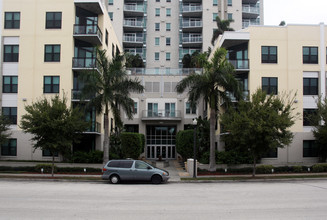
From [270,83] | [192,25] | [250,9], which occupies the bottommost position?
[270,83]

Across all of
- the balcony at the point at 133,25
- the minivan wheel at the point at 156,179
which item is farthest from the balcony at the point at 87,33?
the balcony at the point at 133,25

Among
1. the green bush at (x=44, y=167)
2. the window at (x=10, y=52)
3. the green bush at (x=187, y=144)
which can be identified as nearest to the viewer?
the green bush at (x=44, y=167)

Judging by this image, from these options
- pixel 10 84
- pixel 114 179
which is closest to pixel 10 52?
pixel 10 84

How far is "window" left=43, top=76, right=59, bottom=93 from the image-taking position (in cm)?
3341

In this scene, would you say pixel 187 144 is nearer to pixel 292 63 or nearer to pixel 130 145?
pixel 130 145

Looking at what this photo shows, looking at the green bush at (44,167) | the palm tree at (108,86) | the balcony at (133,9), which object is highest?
the balcony at (133,9)

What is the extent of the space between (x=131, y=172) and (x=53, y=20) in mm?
19981

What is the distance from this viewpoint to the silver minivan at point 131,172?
21.7 m

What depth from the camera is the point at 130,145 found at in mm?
35594

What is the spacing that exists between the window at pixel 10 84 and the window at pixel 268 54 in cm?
2487
